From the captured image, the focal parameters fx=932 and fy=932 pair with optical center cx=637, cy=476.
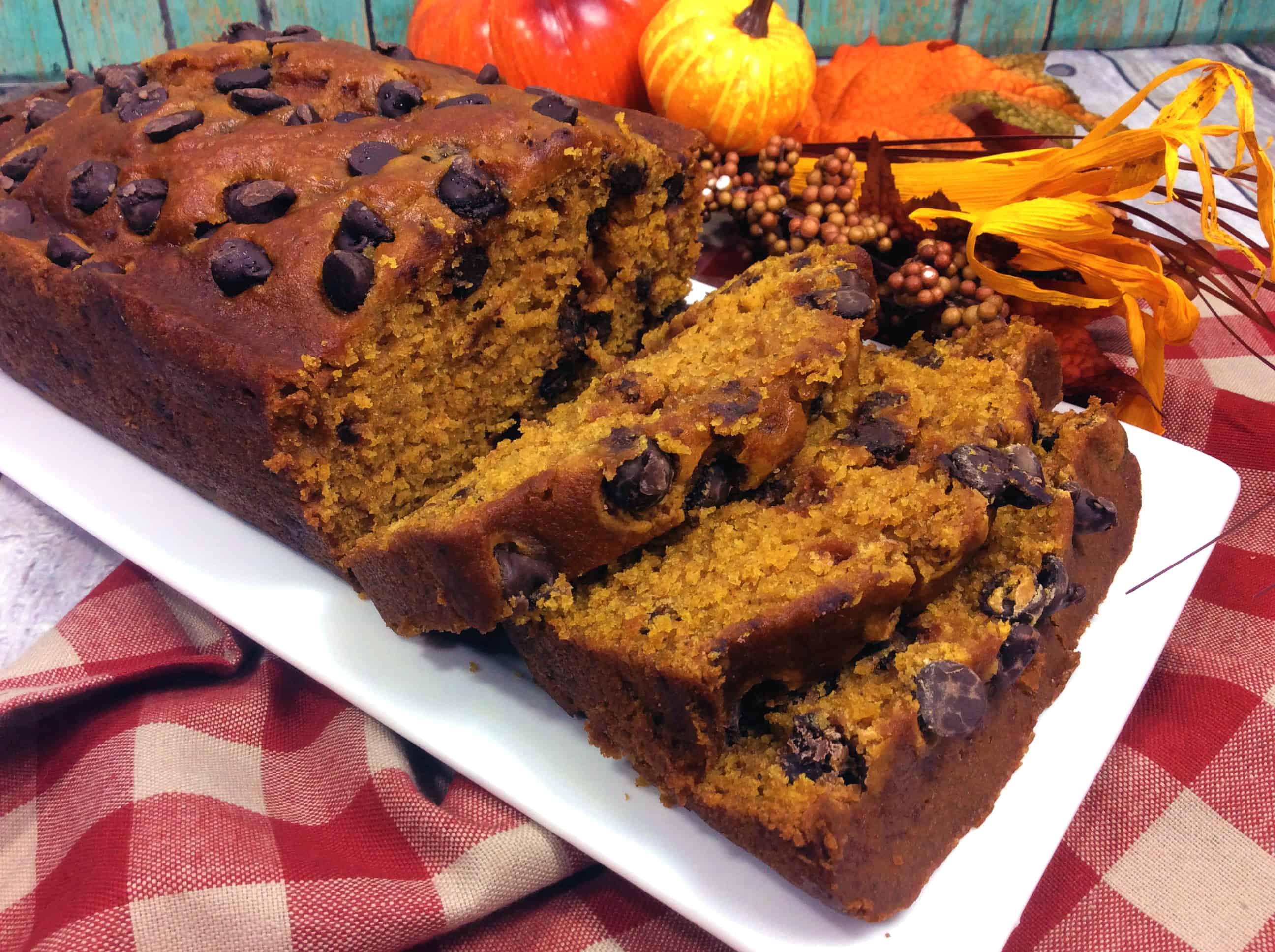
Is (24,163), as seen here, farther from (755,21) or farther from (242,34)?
(755,21)

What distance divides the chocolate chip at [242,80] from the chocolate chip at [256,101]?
0.05 m

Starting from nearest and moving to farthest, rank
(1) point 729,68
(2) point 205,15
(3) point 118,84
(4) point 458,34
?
(3) point 118,84 < (1) point 729,68 < (4) point 458,34 < (2) point 205,15

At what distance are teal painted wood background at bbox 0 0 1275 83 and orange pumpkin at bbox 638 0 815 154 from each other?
5.27ft

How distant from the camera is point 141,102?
2.33 metres

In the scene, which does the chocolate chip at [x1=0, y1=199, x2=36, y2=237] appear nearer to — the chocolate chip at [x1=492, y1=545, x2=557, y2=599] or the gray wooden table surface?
the gray wooden table surface

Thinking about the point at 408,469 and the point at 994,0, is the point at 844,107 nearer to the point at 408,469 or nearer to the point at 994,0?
the point at 994,0

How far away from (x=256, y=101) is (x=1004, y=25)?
14.1 ft

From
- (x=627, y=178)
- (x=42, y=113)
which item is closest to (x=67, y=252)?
(x=42, y=113)

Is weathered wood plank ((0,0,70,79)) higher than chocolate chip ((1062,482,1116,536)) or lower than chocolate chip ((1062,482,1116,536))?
higher

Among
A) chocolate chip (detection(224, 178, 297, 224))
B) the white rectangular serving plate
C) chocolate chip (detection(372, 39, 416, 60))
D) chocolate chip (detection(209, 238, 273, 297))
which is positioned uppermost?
chocolate chip (detection(372, 39, 416, 60))

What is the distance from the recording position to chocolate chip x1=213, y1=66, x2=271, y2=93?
234 centimetres

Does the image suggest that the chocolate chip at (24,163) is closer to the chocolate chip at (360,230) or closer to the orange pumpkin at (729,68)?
the chocolate chip at (360,230)

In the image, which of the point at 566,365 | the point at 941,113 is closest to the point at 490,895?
the point at 566,365

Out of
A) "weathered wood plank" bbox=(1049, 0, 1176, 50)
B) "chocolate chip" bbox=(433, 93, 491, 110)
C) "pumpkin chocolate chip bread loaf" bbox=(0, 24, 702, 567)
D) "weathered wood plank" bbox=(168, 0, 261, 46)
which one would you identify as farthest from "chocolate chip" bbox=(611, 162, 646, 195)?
"weathered wood plank" bbox=(1049, 0, 1176, 50)
